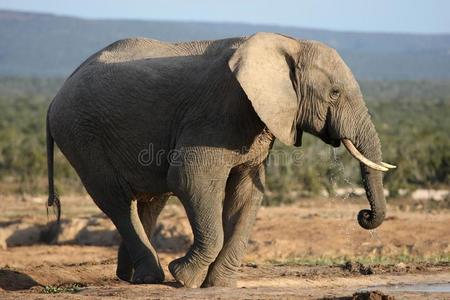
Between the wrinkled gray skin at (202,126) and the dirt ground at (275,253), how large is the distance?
555 mm

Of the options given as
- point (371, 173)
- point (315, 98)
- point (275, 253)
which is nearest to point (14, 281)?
point (315, 98)

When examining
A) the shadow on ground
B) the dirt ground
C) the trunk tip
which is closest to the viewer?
the trunk tip

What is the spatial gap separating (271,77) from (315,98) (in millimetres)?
396

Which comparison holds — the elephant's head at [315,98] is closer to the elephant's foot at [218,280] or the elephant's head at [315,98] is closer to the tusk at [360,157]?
the tusk at [360,157]

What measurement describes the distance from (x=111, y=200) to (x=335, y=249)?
471cm

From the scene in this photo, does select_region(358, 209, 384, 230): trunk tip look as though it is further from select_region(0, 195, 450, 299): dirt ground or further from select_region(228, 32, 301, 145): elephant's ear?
select_region(228, 32, 301, 145): elephant's ear

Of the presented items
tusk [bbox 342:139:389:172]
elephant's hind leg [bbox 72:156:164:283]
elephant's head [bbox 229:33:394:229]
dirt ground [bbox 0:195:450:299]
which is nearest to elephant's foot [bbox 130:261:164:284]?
elephant's hind leg [bbox 72:156:164:283]

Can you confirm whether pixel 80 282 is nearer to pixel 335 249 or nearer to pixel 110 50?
pixel 110 50

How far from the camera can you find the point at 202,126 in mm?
10031

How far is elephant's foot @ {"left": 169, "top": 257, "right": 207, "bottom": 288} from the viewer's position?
33.6 ft

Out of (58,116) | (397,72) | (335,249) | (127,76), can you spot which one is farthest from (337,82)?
(397,72)

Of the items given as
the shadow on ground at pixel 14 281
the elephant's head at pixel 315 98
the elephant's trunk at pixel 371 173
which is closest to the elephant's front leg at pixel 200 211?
the elephant's head at pixel 315 98

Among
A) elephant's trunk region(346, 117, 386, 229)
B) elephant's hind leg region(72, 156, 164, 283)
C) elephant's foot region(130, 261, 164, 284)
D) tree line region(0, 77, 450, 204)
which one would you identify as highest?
elephant's trunk region(346, 117, 386, 229)

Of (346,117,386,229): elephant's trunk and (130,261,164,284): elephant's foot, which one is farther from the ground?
(346,117,386,229): elephant's trunk
